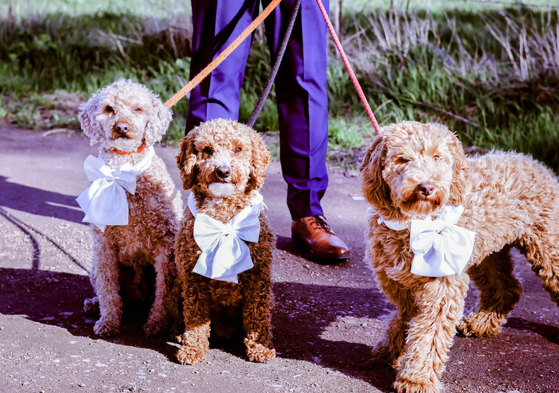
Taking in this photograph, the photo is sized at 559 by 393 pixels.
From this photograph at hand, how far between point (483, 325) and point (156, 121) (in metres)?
2.06

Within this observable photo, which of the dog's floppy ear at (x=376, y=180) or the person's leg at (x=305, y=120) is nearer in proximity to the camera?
the dog's floppy ear at (x=376, y=180)

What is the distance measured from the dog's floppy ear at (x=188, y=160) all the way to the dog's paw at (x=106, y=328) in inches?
32.1

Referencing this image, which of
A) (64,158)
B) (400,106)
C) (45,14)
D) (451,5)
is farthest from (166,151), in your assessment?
(451,5)

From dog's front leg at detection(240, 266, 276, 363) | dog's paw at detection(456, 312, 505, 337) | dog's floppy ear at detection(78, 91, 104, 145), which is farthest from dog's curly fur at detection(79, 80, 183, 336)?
dog's paw at detection(456, 312, 505, 337)

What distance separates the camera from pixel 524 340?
3703mm

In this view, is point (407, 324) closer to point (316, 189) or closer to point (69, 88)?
point (316, 189)

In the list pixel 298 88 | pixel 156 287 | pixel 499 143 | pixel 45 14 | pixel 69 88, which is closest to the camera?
pixel 156 287

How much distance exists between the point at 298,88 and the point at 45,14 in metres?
7.64

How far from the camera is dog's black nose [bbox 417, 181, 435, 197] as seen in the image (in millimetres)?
2835

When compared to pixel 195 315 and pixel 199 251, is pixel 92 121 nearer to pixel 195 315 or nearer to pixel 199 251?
pixel 199 251

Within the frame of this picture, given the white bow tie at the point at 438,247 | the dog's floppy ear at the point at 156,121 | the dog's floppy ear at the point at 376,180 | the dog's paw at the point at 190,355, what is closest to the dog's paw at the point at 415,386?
the white bow tie at the point at 438,247

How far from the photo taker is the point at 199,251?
3.24m

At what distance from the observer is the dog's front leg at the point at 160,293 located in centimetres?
351

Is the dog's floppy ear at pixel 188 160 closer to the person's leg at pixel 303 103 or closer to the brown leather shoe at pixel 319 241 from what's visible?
the person's leg at pixel 303 103
